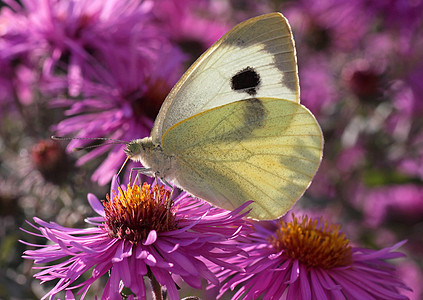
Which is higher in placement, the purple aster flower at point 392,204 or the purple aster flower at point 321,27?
the purple aster flower at point 321,27

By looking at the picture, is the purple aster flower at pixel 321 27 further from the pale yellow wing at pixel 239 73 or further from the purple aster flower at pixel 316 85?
the pale yellow wing at pixel 239 73

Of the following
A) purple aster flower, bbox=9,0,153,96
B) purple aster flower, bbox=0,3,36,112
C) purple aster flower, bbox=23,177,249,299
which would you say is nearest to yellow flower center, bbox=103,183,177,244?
purple aster flower, bbox=23,177,249,299

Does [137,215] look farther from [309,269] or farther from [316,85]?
[316,85]

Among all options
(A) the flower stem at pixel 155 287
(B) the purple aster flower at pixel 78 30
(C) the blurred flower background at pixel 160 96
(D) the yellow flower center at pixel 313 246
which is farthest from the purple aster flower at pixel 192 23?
(A) the flower stem at pixel 155 287

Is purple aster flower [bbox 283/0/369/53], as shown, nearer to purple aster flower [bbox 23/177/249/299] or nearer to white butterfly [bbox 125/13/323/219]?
white butterfly [bbox 125/13/323/219]

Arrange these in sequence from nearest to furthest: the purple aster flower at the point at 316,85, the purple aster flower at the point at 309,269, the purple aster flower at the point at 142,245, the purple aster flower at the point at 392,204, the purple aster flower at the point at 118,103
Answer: the purple aster flower at the point at 142,245
the purple aster flower at the point at 309,269
the purple aster flower at the point at 118,103
the purple aster flower at the point at 316,85
the purple aster flower at the point at 392,204

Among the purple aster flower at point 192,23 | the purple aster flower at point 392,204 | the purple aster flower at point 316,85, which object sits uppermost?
the purple aster flower at point 192,23
